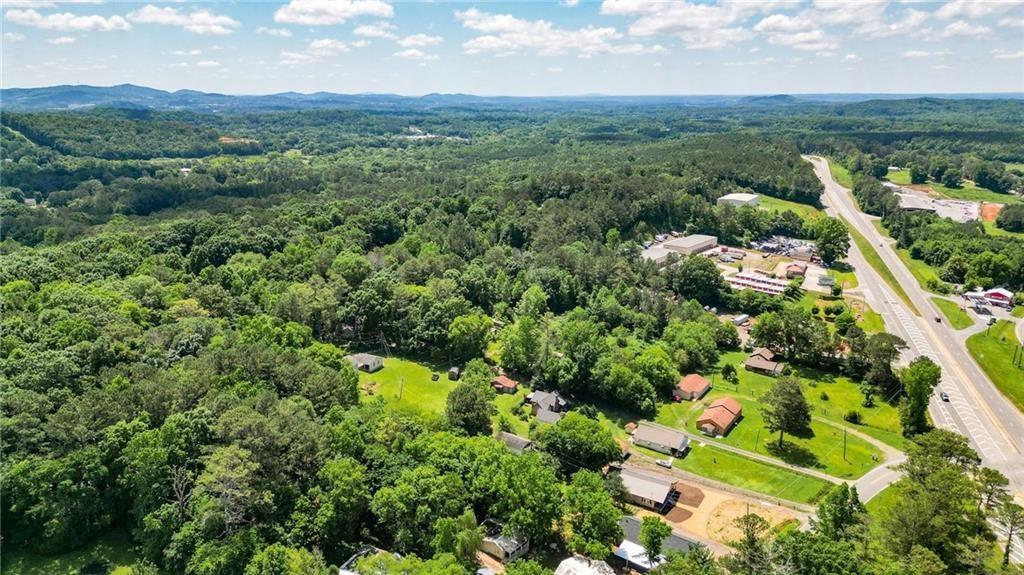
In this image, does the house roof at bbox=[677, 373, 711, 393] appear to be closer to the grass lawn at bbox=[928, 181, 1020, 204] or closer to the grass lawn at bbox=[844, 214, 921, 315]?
the grass lawn at bbox=[844, 214, 921, 315]

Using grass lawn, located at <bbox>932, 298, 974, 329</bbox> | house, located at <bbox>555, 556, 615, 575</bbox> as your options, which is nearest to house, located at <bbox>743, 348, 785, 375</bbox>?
grass lawn, located at <bbox>932, 298, 974, 329</bbox>

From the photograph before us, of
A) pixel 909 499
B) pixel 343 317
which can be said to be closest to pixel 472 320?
pixel 343 317

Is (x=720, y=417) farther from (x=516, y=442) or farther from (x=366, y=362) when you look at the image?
(x=366, y=362)

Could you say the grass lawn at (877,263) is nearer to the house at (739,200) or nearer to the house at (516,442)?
the house at (739,200)

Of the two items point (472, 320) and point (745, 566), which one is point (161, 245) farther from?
point (745, 566)

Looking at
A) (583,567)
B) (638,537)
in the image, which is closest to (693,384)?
(638,537)

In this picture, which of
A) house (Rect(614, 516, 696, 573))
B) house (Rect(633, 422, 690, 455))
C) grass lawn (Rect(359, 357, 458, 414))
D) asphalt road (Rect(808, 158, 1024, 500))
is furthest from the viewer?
grass lawn (Rect(359, 357, 458, 414))

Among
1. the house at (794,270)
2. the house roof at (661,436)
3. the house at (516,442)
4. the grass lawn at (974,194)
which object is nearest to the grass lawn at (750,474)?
the house roof at (661,436)
